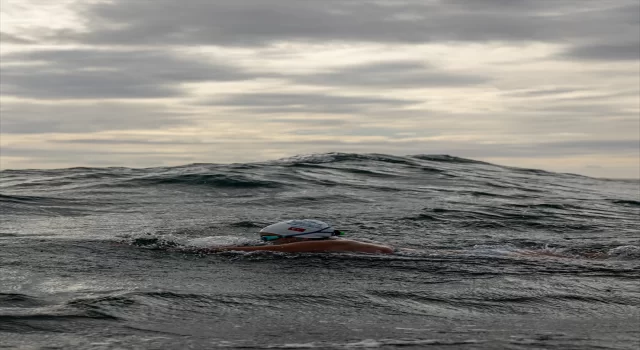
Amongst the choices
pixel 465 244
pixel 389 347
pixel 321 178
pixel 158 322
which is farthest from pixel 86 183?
pixel 389 347

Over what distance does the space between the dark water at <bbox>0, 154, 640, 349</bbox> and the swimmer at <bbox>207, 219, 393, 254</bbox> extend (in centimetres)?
31

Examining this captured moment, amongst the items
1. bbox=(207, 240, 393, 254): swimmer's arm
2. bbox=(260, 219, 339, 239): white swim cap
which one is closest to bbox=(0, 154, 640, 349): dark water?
bbox=(207, 240, 393, 254): swimmer's arm

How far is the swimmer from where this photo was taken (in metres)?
15.2

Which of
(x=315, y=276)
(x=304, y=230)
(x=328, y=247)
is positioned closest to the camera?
(x=315, y=276)

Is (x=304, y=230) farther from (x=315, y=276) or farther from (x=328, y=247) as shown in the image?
(x=315, y=276)

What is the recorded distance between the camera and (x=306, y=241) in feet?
50.8

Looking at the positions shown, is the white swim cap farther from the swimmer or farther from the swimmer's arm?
the swimmer's arm

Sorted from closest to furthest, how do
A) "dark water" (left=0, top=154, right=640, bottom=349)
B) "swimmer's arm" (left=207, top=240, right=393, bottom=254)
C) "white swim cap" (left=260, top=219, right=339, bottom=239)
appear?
"dark water" (left=0, top=154, right=640, bottom=349) < "swimmer's arm" (left=207, top=240, right=393, bottom=254) < "white swim cap" (left=260, top=219, right=339, bottom=239)

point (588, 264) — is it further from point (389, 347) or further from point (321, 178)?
point (321, 178)

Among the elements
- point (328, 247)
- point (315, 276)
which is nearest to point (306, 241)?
point (328, 247)

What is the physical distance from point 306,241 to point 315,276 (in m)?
2.47

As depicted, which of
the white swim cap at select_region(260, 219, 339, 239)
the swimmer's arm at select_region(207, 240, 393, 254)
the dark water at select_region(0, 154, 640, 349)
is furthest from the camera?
the white swim cap at select_region(260, 219, 339, 239)

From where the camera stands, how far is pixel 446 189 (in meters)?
32.8

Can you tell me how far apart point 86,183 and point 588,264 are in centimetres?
2404
